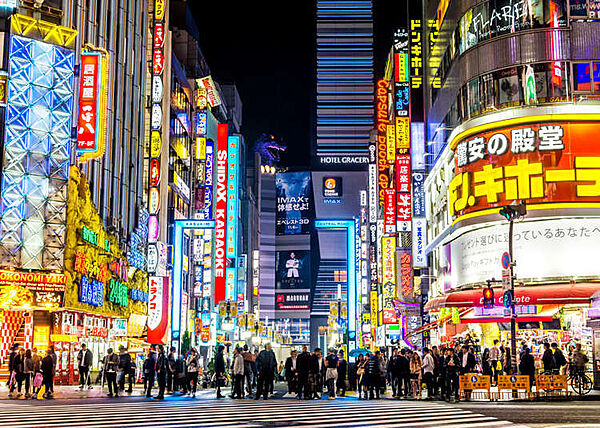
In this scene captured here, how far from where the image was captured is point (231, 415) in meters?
19.6

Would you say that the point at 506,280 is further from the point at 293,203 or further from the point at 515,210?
the point at 293,203

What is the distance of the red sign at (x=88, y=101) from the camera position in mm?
38188

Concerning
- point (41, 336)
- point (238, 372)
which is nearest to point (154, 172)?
point (41, 336)

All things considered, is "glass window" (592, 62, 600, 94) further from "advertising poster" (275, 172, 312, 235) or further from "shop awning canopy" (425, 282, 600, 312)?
"advertising poster" (275, 172, 312, 235)

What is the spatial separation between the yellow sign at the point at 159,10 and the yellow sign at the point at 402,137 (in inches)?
851

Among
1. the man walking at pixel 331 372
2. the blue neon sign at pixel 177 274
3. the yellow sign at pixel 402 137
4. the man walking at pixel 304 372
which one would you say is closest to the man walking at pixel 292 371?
the man walking at pixel 331 372

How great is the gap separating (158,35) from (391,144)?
64.9ft

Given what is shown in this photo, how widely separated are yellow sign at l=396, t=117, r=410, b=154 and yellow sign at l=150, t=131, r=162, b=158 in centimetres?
1777

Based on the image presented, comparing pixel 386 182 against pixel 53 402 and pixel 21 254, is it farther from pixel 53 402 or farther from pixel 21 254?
pixel 53 402

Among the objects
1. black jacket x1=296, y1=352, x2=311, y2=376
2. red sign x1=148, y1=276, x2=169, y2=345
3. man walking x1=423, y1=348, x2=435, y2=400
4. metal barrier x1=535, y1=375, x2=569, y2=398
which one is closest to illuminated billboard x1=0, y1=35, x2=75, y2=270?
black jacket x1=296, y1=352, x2=311, y2=376

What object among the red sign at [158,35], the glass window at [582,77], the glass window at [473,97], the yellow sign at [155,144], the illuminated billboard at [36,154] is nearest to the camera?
the illuminated billboard at [36,154]

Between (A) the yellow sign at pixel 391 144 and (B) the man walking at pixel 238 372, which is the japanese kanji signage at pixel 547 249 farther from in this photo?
(A) the yellow sign at pixel 391 144

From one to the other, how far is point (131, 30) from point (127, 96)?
16.7 ft

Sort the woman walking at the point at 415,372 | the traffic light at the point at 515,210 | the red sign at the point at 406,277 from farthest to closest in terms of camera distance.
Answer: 1. the red sign at the point at 406,277
2. the woman walking at the point at 415,372
3. the traffic light at the point at 515,210
